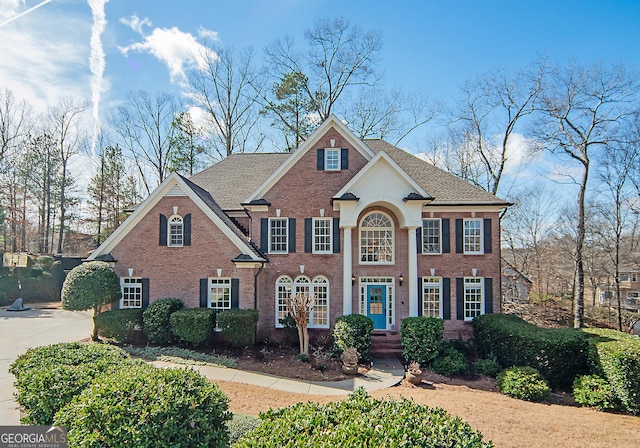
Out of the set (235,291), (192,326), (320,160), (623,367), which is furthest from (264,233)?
(623,367)

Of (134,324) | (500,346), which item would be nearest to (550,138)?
(500,346)

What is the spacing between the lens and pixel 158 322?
12.9 m

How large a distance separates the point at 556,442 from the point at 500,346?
583cm

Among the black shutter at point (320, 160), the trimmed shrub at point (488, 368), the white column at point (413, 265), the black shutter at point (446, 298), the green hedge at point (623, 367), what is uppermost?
the black shutter at point (320, 160)

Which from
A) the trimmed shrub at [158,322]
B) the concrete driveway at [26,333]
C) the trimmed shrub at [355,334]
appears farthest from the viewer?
the trimmed shrub at [158,322]

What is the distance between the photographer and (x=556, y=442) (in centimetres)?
692

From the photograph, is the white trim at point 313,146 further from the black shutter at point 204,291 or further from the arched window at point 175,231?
the black shutter at point 204,291

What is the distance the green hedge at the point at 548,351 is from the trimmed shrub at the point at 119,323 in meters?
13.5

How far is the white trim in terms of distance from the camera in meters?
15.2

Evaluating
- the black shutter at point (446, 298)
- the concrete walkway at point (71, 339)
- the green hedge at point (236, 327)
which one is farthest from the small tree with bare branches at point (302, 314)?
the black shutter at point (446, 298)

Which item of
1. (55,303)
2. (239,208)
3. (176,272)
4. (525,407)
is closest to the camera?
(525,407)

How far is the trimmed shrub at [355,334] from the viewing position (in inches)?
485

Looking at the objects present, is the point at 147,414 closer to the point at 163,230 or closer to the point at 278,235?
the point at 163,230

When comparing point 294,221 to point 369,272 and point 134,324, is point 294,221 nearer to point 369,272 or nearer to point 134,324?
point 369,272
